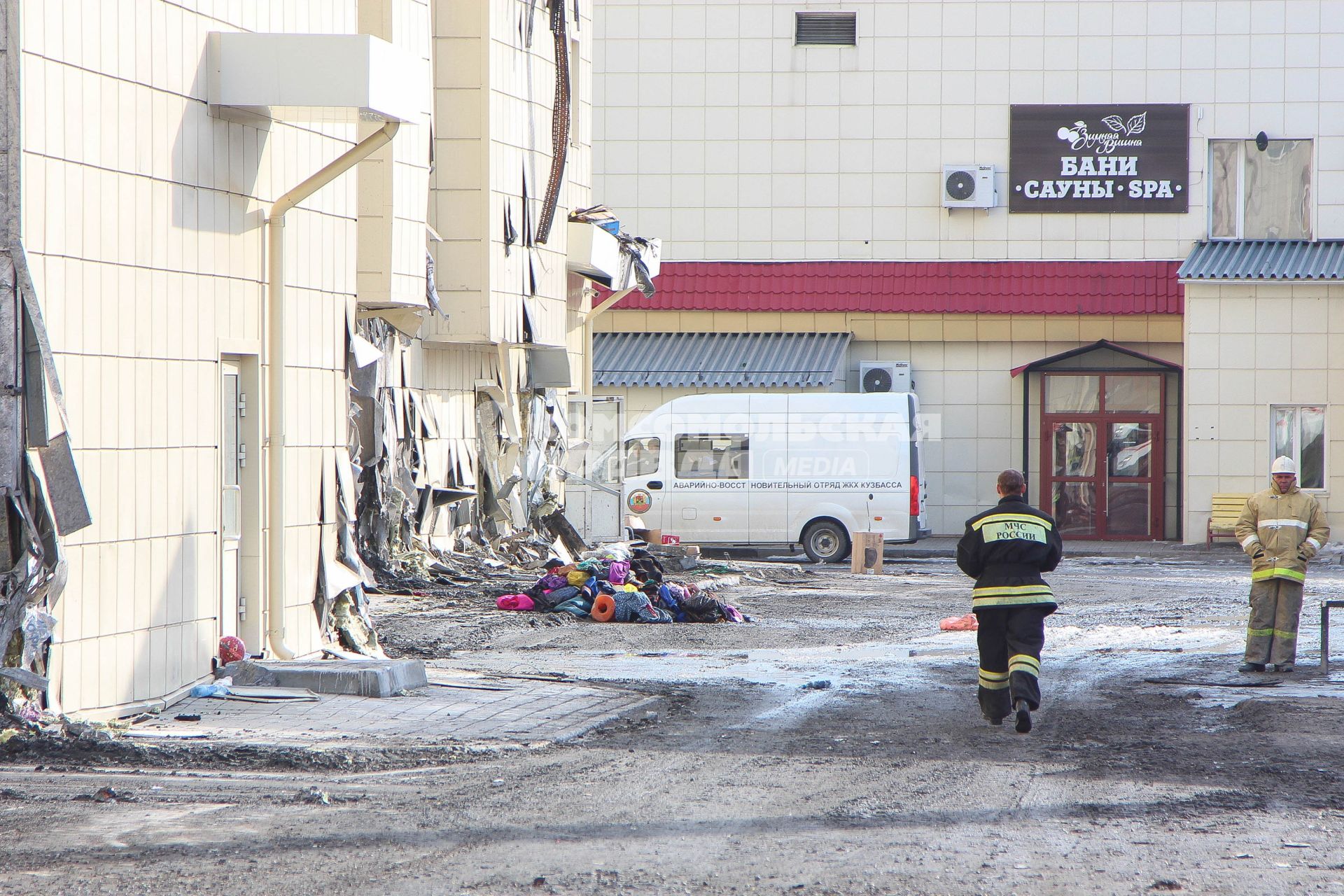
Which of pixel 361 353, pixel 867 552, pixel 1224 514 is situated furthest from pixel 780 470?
pixel 361 353

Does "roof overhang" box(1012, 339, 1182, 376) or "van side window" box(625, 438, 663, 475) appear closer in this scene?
"van side window" box(625, 438, 663, 475)

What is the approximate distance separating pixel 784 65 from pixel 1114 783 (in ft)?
73.3

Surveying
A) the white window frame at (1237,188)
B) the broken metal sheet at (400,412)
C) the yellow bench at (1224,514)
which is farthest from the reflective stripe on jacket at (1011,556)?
the white window frame at (1237,188)

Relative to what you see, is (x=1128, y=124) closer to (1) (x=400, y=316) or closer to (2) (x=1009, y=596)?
(1) (x=400, y=316)

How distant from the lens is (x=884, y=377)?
91.2 ft

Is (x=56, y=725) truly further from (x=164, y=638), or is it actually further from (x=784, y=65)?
(x=784, y=65)

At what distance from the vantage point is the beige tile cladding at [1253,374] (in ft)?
82.4

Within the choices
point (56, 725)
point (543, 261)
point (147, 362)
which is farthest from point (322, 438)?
point (543, 261)

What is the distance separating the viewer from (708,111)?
2845 cm

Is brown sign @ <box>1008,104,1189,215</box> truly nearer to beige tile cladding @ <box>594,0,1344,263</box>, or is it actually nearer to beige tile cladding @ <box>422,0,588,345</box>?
beige tile cladding @ <box>594,0,1344,263</box>

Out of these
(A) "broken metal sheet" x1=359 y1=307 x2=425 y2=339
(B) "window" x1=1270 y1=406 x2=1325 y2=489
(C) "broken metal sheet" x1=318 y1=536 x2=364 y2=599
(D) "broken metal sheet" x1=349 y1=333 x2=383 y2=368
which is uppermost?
(A) "broken metal sheet" x1=359 y1=307 x2=425 y2=339

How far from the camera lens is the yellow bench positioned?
25.2 metres

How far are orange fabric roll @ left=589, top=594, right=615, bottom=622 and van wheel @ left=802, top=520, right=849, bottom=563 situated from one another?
832 cm

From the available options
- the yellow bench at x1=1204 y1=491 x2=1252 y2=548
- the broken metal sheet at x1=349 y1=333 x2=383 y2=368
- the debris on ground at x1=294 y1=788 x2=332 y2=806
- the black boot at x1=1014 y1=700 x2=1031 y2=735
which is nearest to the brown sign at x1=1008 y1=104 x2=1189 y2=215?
the yellow bench at x1=1204 y1=491 x2=1252 y2=548
